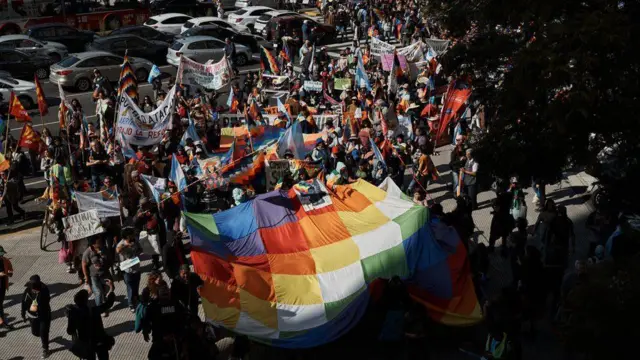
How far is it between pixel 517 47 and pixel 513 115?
1.09m

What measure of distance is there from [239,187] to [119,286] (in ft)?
9.34

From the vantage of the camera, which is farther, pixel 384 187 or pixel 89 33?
pixel 89 33

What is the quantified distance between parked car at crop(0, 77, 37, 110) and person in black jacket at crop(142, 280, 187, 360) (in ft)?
54.5

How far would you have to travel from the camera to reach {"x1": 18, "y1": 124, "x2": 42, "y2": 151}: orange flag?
17.8 meters

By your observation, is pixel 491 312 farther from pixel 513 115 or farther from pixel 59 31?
pixel 59 31

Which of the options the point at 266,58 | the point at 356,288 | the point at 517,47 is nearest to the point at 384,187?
the point at 356,288

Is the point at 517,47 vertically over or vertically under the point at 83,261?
over

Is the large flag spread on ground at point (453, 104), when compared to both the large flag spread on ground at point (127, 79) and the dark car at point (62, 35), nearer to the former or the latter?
the large flag spread on ground at point (127, 79)

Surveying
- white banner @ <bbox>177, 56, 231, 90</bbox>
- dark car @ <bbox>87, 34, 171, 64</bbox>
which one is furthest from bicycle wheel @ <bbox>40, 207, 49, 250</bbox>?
dark car @ <bbox>87, 34, 171, 64</bbox>

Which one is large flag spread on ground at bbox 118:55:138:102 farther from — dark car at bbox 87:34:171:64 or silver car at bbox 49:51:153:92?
dark car at bbox 87:34:171:64

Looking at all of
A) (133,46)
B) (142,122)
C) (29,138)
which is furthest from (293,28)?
(29,138)

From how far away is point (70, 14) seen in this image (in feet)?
120

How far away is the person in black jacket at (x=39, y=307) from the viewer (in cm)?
1088

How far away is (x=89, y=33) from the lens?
33688 mm
